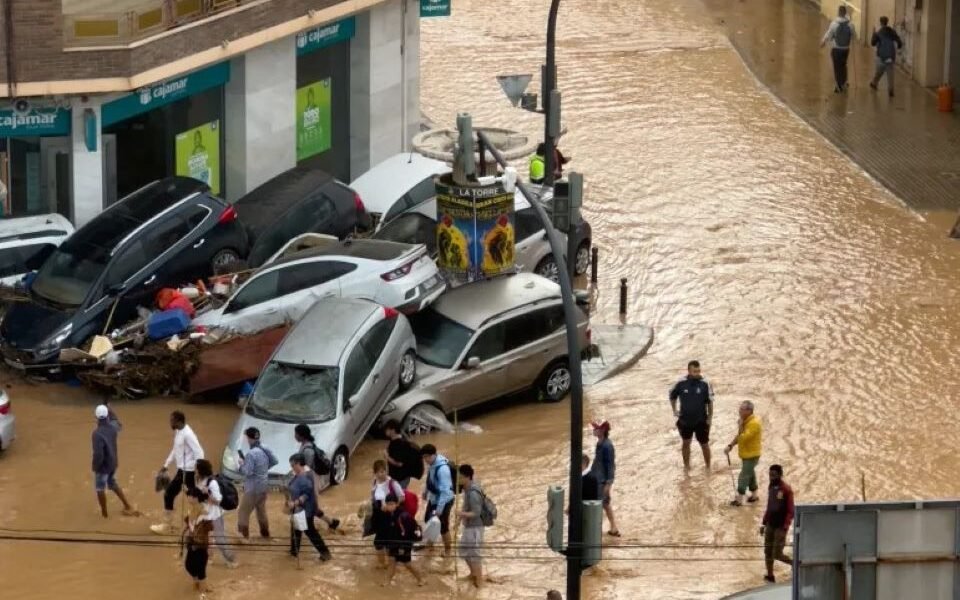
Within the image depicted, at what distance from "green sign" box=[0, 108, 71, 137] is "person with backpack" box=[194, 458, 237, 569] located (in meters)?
9.21

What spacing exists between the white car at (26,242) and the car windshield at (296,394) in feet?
18.2

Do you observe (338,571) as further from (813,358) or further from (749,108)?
(749,108)

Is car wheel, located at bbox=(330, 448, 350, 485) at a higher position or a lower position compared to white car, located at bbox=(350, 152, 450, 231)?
lower

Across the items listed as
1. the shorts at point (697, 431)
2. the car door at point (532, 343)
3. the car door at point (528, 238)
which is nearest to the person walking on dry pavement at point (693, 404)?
the shorts at point (697, 431)

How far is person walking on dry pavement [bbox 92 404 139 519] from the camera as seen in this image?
75.5ft

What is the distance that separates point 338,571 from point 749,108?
21397mm

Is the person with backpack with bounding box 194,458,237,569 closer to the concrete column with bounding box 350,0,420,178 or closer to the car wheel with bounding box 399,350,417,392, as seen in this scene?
the car wheel with bounding box 399,350,417,392

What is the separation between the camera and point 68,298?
90.7 feet

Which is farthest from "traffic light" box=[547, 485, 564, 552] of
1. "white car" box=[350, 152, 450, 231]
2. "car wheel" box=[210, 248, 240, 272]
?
"white car" box=[350, 152, 450, 231]

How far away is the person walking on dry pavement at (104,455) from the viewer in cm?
2300

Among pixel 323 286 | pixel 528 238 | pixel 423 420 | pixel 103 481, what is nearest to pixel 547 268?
pixel 528 238

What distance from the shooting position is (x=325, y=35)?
114 ft

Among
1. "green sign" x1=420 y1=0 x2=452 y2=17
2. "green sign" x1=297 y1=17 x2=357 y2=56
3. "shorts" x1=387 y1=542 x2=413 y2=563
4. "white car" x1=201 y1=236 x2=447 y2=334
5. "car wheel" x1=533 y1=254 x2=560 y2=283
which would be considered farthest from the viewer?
"green sign" x1=420 y1=0 x2=452 y2=17

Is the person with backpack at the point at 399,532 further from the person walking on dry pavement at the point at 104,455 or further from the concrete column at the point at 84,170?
the concrete column at the point at 84,170
